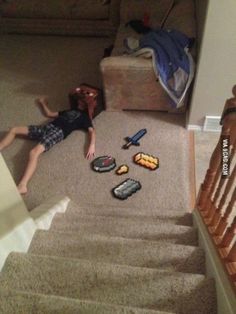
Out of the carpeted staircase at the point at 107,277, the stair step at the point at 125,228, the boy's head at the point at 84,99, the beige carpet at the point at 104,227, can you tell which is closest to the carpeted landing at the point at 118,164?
the beige carpet at the point at 104,227

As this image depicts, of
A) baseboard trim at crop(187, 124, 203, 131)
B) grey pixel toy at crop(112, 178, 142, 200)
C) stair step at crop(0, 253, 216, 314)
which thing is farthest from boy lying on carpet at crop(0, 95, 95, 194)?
stair step at crop(0, 253, 216, 314)

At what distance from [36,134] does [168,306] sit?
1.95 metres

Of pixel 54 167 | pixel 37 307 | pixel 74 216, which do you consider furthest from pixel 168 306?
pixel 54 167

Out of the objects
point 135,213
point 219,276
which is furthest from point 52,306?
point 135,213

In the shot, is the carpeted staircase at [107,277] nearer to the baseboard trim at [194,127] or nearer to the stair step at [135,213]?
the stair step at [135,213]

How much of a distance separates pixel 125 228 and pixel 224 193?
0.66 m

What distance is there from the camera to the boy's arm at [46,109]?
283 centimetres

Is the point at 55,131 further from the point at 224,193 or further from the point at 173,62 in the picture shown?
the point at 224,193

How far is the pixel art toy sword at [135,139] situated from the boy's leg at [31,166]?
30.1 inches

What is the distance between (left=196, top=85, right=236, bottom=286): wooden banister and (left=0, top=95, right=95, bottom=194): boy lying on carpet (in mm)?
1330

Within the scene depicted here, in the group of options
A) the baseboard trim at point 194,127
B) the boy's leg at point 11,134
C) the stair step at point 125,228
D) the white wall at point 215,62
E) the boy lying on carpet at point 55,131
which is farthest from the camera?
the baseboard trim at point 194,127

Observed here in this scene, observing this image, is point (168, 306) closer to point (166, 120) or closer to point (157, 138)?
point (157, 138)

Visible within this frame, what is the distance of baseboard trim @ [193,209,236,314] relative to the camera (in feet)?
3.20

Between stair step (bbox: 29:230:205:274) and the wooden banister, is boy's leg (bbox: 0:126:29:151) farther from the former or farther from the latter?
the wooden banister
